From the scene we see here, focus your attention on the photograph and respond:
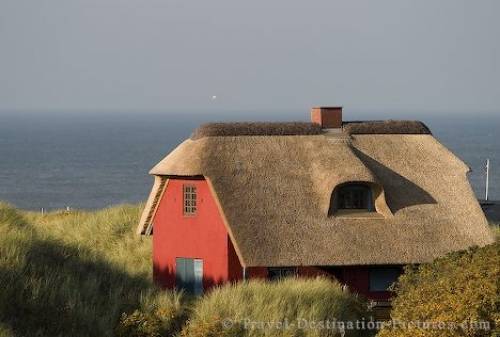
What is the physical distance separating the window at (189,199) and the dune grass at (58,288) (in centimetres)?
355

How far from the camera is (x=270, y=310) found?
21.6 m

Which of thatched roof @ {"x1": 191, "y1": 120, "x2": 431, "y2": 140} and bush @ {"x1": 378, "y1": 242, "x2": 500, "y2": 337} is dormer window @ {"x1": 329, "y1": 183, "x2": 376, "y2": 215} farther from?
bush @ {"x1": 378, "y1": 242, "x2": 500, "y2": 337}

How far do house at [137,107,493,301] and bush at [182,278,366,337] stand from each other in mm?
3254

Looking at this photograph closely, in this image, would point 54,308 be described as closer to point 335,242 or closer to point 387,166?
point 335,242

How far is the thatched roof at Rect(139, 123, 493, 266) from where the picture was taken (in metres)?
26.9

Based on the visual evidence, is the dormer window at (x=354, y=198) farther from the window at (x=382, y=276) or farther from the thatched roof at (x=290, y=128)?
the thatched roof at (x=290, y=128)

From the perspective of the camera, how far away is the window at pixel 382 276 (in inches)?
1104

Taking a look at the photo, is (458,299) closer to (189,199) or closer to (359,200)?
(359,200)

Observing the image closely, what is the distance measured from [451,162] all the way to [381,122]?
265cm

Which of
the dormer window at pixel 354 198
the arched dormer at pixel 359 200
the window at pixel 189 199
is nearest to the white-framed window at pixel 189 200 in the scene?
the window at pixel 189 199

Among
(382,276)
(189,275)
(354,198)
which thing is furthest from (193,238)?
(382,276)

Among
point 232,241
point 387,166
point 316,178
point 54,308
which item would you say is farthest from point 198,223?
point 54,308

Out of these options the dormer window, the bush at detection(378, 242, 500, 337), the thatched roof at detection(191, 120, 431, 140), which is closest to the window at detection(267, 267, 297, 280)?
the dormer window

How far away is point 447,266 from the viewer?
22.3 metres
